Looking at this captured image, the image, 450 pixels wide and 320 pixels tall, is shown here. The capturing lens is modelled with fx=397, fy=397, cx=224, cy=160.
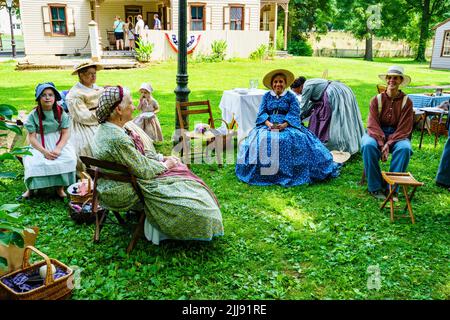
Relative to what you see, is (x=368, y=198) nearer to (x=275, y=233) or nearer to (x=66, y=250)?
(x=275, y=233)

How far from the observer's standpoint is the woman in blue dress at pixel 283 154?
5516 millimetres

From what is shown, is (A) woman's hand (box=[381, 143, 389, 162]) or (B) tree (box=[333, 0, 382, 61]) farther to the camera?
(B) tree (box=[333, 0, 382, 61])

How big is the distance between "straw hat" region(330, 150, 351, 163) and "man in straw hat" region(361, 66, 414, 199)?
1.02m

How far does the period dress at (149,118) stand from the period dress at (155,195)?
10.5ft

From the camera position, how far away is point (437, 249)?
3.86m

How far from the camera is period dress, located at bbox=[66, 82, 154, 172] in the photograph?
521 centimetres

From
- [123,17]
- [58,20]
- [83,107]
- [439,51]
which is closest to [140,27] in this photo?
[123,17]

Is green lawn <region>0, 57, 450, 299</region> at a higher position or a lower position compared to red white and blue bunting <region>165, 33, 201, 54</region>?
lower

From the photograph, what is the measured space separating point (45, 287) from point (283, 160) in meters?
3.54

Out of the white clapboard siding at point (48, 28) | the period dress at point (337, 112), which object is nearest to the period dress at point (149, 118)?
the period dress at point (337, 112)

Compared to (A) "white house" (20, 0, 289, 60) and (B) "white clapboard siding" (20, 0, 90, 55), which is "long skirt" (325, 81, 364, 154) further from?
(B) "white clapboard siding" (20, 0, 90, 55)

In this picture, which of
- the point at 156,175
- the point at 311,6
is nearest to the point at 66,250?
the point at 156,175

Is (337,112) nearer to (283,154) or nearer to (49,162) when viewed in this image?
(283,154)

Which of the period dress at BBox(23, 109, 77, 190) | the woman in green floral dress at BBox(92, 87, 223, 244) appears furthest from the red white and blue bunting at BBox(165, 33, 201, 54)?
the woman in green floral dress at BBox(92, 87, 223, 244)
